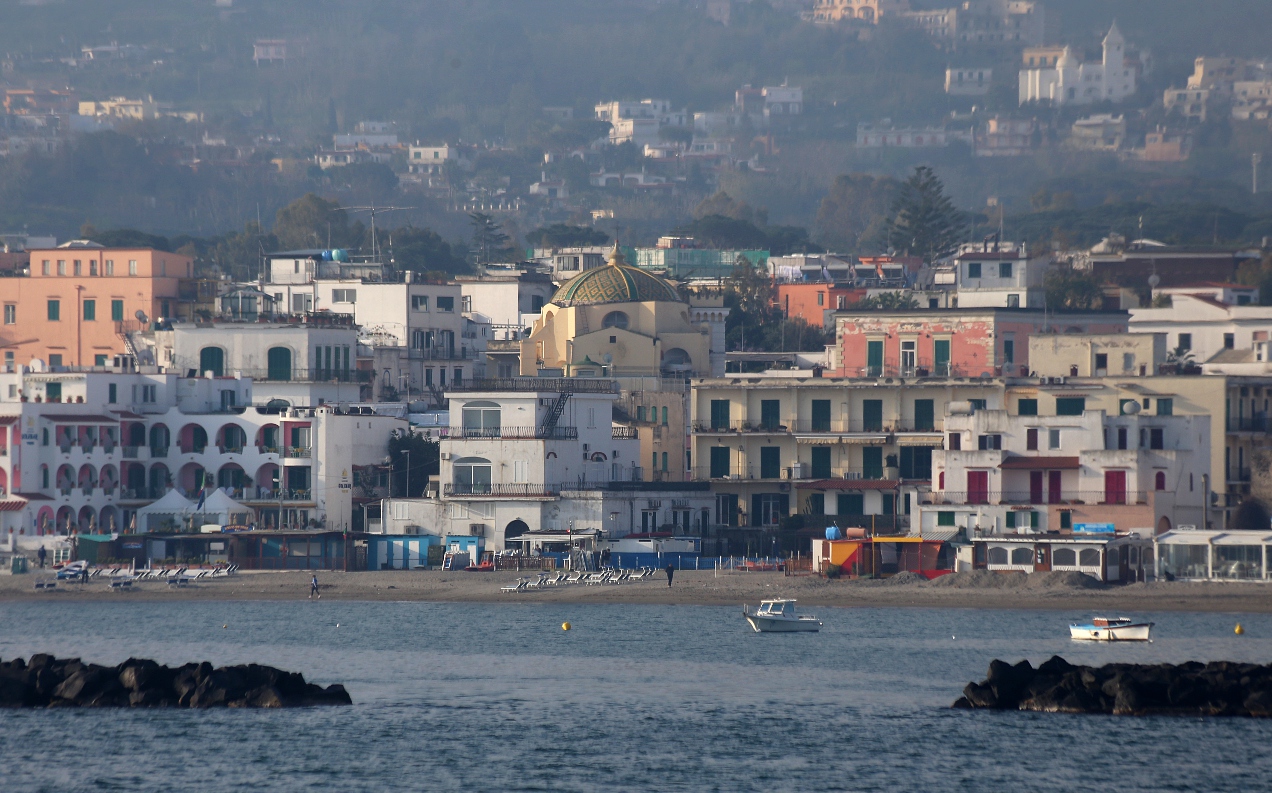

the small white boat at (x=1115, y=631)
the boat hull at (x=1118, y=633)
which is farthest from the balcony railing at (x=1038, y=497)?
the boat hull at (x=1118, y=633)

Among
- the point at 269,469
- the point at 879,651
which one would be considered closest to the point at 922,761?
the point at 879,651

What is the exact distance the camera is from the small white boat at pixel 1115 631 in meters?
62.0

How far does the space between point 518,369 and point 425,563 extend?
2627 centimetres

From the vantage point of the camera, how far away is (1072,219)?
7500 inches

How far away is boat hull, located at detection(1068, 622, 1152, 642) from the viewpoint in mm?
61938

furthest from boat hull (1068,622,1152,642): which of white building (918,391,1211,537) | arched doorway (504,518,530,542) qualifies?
arched doorway (504,518,530,542)

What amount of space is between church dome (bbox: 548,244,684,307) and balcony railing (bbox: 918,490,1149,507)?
32.5 m

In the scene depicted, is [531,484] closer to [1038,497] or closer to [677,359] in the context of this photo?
[1038,497]

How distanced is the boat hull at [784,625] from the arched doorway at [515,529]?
18093mm

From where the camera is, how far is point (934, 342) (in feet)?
300

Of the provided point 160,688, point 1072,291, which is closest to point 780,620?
point 160,688

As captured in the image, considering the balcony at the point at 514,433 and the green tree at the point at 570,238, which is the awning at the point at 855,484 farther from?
the green tree at the point at 570,238

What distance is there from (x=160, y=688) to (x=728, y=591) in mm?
26099

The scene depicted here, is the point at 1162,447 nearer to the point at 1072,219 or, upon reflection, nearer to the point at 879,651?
the point at 879,651
